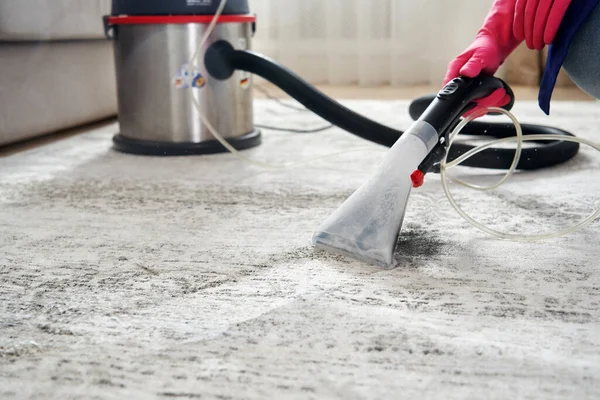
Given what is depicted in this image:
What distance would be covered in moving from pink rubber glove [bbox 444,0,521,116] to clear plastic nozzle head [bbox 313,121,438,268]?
0.14 meters

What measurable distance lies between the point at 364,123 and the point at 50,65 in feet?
2.33

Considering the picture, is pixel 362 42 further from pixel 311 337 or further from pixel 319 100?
pixel 311 337

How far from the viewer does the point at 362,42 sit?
242cm

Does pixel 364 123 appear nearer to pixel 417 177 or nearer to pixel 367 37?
pixel 417 177

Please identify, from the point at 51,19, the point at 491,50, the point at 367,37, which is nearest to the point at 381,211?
the point at 491,50

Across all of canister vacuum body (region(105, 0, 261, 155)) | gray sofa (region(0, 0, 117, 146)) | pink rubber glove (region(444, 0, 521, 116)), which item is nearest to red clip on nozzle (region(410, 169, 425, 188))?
pink rubber glove (region(444, 0, 521, 116))

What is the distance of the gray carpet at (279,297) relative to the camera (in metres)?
0.45

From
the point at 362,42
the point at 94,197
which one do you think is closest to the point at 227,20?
the point at 94,197

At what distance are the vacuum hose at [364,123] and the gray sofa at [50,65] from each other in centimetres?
33

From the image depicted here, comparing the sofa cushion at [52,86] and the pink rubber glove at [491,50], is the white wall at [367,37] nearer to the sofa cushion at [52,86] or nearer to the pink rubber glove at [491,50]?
the sofa cushion at [52,86]

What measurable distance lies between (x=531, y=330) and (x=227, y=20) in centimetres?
92

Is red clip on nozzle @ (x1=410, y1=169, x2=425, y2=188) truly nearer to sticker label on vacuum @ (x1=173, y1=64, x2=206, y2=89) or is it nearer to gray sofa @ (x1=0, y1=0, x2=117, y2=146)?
sticker label on vacuum @ (x1=173, y1=64, x2=206, y2=89)

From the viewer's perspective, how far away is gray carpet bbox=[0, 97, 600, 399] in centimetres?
45

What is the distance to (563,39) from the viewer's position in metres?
0.73
